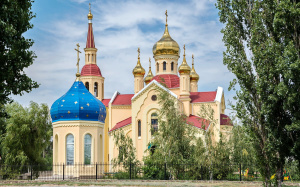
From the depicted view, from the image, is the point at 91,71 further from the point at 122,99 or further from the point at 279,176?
the point at 279,176

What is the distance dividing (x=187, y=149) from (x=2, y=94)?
1489 cm

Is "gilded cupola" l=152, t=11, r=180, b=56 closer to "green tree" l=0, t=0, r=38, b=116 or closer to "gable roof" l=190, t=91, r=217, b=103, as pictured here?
"gable roof" l=190, t=91, r=217, b=103

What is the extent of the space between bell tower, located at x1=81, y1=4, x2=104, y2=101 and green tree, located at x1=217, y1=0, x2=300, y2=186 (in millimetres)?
28706

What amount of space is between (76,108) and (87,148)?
2.84 meters

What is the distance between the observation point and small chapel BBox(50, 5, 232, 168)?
2794cm

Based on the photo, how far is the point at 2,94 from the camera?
1159 cm

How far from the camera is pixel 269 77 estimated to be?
13.3 m

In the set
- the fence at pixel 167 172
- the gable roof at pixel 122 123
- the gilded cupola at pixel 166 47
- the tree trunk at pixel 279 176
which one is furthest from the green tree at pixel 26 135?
the tree trunk at pixel 279 176

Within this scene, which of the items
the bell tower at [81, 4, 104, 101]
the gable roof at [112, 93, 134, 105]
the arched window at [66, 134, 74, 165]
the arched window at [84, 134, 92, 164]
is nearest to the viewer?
the arched window at [66, 134, 74, 165]

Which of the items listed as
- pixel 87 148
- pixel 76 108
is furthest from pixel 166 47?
pixel 87 148

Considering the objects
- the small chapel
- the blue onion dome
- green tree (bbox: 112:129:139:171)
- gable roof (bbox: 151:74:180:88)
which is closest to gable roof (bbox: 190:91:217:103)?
the small chapel

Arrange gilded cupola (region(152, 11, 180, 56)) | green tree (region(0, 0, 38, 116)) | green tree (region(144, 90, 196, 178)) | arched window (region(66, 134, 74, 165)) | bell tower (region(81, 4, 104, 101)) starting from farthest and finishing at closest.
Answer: bell tower (region(81, 4, 104, 101)), gilded cupola (region(152, 11, 180, 56)), arched window (region(66, 134, 74, 165)), green tree (region(144, 90, 196, 178)), green tree (region(0, 0, 38, 116))

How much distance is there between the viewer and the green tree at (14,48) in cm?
1125

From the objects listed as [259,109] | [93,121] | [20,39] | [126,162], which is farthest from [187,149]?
[20,39]
